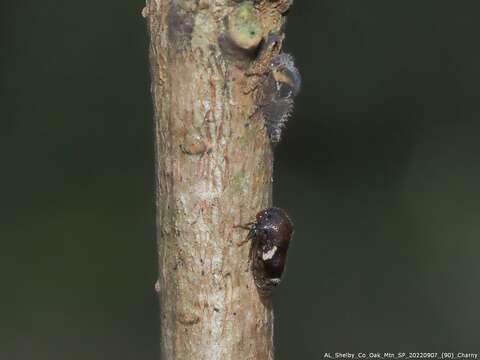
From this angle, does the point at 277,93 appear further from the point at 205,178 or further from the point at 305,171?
the point at 305,171

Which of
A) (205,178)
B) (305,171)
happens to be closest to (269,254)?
(205,178)

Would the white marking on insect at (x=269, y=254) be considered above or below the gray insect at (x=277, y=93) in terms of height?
below

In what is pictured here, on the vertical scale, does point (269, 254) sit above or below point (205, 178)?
below

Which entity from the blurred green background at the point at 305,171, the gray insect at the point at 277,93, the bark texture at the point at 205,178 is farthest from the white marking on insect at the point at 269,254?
the blurred green background at the point at 305,171

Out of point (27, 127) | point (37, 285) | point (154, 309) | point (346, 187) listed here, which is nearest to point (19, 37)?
point (27, 127)

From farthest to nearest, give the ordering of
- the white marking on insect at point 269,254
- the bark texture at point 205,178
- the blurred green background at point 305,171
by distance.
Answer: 1. the blurred green background at point 305,171
2. the white marking on insect at point 269,254
3. the bark texture at point 205,178

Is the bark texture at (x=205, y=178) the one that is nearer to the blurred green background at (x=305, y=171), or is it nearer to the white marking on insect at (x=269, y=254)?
the white marking on insect at (x=269, y=254)

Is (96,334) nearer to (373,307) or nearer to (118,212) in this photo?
(118,212)
